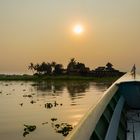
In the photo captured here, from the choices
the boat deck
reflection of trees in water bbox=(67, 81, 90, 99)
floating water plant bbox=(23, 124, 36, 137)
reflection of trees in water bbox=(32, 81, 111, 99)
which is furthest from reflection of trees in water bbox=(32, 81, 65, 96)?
the boat deck

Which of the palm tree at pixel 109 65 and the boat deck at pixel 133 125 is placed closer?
the boat deck at pixel 133 125

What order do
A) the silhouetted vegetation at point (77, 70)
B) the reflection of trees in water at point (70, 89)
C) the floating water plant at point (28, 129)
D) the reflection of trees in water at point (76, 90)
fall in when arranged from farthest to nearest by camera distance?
the silhouetted vegetation at point (77, 70) < the reflection of trees in water at point (70, 89) < the reflection of trees in water at point (76, 90) < the floating water plant at point (28, 129)

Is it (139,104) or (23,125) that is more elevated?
(139,104)

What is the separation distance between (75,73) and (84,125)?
427ft

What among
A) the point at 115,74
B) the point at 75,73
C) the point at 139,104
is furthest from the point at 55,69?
the point at 139,104

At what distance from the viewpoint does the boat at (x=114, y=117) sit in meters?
4.42

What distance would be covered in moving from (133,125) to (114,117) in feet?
6.94

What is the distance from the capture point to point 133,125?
938 cm

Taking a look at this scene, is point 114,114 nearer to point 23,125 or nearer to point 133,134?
point 133,134

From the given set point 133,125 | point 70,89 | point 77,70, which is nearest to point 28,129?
point 133,125

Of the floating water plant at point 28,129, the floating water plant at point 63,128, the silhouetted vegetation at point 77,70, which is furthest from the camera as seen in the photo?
the silhouetted vegetation at point 77,70

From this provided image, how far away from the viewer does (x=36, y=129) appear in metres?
19.4

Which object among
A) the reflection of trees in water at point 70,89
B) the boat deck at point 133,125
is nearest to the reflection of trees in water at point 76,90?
the reflection of trees in water at point 70,89

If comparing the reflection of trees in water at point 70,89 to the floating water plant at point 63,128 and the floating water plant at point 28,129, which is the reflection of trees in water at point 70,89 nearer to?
the floating water plant at point 63,128
